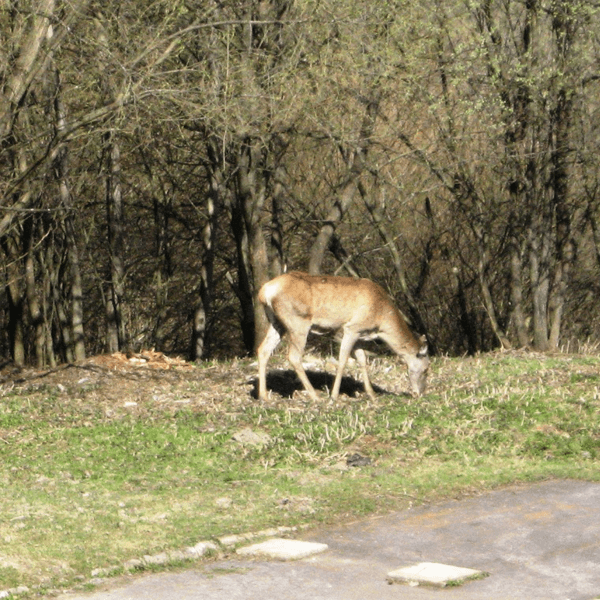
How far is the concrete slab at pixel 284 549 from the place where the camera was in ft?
27.0

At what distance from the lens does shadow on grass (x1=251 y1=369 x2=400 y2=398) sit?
15.3 m

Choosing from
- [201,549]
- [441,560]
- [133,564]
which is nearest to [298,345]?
→ [201,549]

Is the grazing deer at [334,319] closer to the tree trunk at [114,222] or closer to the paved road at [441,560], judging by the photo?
the paved road at [441,560]

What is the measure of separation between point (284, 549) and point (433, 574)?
1.22m

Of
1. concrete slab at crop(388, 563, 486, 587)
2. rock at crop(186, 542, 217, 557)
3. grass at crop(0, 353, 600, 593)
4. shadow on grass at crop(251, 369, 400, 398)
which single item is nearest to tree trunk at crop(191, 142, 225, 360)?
shadow on grass at crop(251, 369, 400, 398)

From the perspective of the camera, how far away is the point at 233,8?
18297 millimetres

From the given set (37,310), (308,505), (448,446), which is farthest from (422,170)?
(308,505)

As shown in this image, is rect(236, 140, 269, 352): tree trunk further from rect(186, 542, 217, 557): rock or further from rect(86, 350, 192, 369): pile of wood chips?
rect(186, 542, 217, 557): rock

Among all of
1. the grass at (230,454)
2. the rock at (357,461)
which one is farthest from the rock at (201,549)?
the rock at (357,461)

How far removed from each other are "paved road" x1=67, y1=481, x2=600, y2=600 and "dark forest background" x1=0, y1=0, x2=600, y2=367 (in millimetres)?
7104

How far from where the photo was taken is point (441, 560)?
824 cm

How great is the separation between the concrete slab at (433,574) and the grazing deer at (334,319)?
6.72 meters

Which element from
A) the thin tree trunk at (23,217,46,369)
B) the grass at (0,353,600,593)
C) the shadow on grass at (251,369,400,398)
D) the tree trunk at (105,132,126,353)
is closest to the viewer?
the grass at (0,353,600,593)

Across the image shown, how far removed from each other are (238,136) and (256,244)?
80.4 inches
